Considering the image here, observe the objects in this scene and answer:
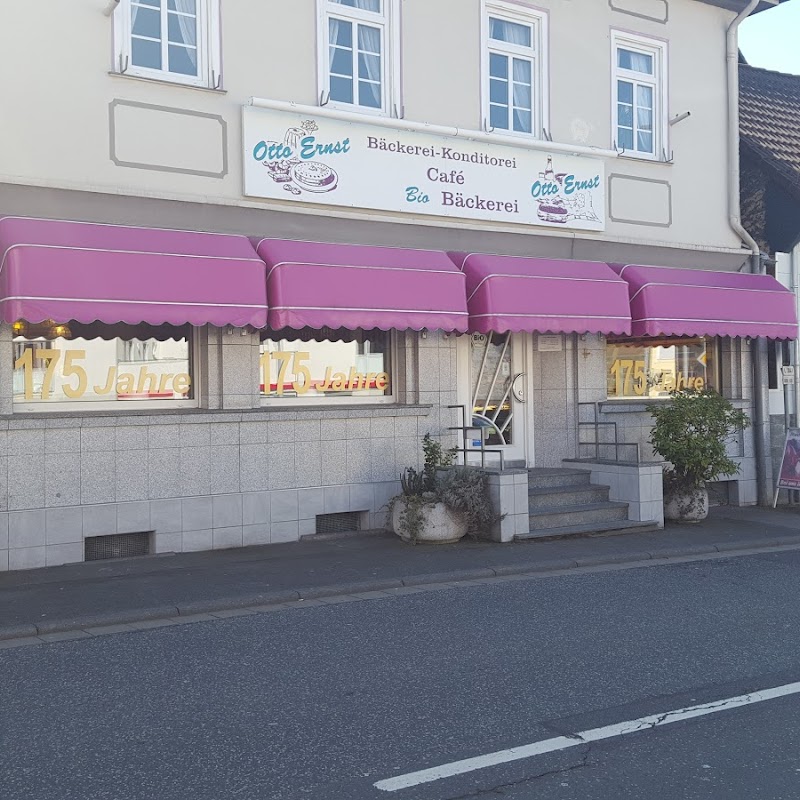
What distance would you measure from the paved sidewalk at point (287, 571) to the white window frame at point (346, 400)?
5.28ft

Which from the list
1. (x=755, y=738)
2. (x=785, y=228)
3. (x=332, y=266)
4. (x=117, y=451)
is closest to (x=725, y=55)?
(x=785, y=228)

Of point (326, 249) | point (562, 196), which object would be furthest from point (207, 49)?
point (562, 196)

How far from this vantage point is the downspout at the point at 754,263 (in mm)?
15430

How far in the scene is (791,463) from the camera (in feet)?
48.8

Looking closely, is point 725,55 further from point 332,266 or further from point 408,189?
point 332,266

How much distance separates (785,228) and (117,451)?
1079 centimetres

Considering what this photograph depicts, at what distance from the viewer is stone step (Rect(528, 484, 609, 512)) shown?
1259cm

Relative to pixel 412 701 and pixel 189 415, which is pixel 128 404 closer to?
pixel 189 415

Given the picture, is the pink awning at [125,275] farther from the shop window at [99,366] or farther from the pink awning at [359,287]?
the shop window at [99,366]

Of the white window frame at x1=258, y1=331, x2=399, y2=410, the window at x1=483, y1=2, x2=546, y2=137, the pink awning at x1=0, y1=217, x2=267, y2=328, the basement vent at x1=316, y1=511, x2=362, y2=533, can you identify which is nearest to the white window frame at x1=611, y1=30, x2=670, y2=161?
the window at x1=483, y1=2, x2=546, y2=137

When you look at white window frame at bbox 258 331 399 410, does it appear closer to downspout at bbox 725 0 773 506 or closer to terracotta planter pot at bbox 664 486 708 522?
terracotta planter pot at bbox 664 486 708 522

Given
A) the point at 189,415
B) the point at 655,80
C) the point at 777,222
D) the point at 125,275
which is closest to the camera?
the point at 125,275

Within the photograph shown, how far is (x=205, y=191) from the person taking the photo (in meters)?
11.1

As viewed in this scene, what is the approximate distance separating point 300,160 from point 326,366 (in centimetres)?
242
